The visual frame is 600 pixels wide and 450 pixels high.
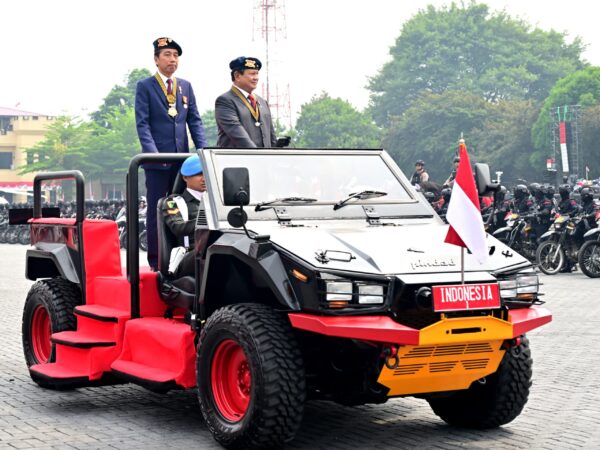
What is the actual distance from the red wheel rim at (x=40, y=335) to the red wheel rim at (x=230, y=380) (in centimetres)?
296

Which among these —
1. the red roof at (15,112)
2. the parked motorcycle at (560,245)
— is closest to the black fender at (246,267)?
the parked motorcycle at (560,245)

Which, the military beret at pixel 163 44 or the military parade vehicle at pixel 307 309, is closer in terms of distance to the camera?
the military parade vehicle at pixel 307 309

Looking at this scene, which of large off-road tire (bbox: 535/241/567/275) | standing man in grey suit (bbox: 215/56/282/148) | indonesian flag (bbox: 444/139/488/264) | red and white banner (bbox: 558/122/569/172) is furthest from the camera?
red and white banner (bbox: 558/122/569/172)

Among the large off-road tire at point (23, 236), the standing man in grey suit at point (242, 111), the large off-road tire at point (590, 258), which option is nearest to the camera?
the standing man in grey suit at point (242, 111)

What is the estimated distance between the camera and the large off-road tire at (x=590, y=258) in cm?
1988

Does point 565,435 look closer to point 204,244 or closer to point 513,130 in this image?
point 204,244

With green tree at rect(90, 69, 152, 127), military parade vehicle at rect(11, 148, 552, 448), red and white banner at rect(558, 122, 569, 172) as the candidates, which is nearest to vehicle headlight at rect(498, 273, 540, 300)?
military parade vehicle at rect(11, 148, 552, 448)

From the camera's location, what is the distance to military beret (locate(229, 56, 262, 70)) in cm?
895

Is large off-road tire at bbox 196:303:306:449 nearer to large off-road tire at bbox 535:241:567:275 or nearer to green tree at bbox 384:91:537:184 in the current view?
large off-road tire at bbox 535:241:567:275

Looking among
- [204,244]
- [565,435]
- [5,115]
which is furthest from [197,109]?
[5,115]

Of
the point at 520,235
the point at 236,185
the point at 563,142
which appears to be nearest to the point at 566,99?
the point at 563,142

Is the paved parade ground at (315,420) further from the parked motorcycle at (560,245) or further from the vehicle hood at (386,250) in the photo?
the parked motorcycle at (560,245)

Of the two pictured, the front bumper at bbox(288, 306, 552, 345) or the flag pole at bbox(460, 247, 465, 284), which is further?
the flag pole at bbox(460, 247, 465, 284)

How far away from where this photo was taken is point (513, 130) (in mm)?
83500
